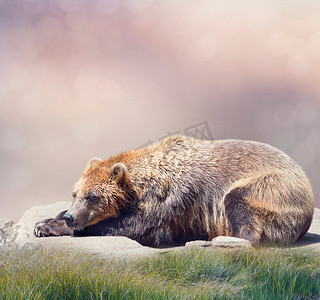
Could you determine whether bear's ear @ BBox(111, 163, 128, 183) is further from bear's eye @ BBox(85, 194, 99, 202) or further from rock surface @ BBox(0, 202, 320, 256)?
rock surface @ BBox(0, 202, 320, 256)

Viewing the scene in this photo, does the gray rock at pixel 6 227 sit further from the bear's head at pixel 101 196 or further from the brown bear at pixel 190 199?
the bear's head at pixel 101 196

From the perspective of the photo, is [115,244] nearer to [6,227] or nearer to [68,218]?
[68,218]

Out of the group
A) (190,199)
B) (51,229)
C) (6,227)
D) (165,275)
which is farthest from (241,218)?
(6,227)

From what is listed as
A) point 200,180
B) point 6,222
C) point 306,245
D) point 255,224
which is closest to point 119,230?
point 200,180

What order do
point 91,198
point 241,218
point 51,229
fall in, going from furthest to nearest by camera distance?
point 51,229, point 91,198, point 241,218

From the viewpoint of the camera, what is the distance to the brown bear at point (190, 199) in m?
7.16

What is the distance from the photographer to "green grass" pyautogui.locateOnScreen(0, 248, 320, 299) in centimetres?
500

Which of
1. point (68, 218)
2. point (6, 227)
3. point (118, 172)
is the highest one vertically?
point (118, 172)

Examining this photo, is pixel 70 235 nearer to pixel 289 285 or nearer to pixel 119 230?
pixel 119 230

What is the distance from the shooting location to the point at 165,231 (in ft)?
24.4

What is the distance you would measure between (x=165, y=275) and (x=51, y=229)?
2.44 meters

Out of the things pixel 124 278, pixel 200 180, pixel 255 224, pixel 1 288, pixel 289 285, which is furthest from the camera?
pixel 200 180

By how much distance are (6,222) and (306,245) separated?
568 cm

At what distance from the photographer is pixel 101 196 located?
7.40 meters
